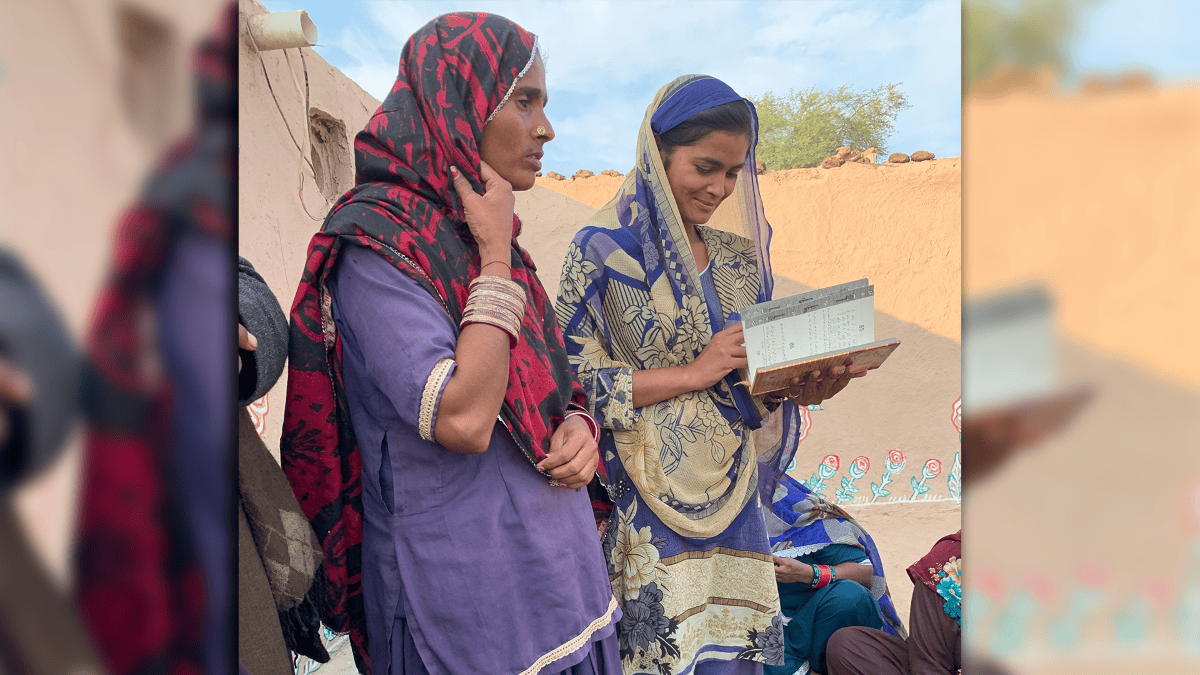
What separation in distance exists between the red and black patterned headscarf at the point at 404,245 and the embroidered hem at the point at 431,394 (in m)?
0.13

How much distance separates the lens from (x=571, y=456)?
1109 mm

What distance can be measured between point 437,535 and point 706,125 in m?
1.13

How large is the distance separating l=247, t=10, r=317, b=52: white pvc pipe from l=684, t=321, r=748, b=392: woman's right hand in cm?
211

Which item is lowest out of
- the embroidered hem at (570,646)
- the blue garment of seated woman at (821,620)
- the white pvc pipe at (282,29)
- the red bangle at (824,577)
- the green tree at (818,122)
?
the blue garment of seated woman at (821,620)

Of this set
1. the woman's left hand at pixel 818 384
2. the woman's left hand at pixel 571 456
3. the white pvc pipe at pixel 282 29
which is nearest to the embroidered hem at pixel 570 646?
the woman's left hand at pixel 571 456

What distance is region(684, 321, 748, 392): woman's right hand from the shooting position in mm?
1562

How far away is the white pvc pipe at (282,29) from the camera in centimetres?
264

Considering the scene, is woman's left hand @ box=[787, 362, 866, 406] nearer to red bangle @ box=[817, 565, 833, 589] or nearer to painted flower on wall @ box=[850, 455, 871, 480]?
red bangle @ box=[817, 565, 833, 589]

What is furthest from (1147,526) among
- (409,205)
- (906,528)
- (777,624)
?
(906,528)

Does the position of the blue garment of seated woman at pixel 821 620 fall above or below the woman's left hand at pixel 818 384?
below

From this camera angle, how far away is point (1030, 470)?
362 millimetres

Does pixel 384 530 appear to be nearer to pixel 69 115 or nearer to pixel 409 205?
pixel 409 205

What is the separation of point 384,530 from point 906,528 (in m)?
4.41

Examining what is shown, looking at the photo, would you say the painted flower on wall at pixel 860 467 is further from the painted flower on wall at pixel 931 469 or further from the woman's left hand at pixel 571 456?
the woman's left hand at pixel 571 456
